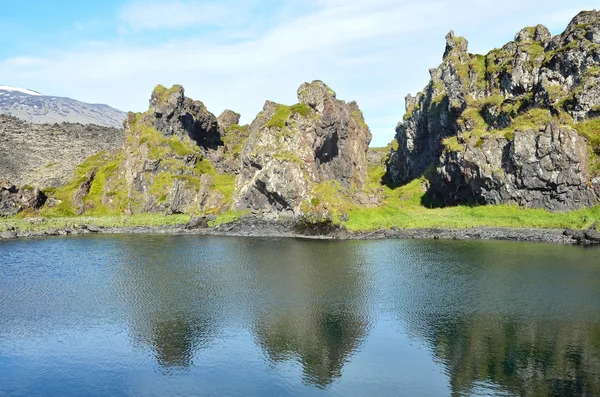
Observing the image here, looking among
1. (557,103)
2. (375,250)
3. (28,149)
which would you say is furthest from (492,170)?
(28,149)

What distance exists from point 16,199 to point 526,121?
13162 centimetres

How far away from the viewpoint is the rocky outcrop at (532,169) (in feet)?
270

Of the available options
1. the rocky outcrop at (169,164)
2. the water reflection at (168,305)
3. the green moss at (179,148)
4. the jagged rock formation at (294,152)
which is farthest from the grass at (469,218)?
the green moss at (179,148)

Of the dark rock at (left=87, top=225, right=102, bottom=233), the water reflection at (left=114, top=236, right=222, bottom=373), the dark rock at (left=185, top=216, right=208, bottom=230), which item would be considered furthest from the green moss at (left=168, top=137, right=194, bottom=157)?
the water reflection at (left=114, top=236, right=222, bottom=373)

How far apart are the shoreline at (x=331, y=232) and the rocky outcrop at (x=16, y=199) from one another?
25.7 meters

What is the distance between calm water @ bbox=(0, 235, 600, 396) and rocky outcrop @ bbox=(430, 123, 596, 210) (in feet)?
76.6

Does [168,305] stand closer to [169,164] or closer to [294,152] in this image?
[294,152]

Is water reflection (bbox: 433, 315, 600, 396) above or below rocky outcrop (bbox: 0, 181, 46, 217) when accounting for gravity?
below

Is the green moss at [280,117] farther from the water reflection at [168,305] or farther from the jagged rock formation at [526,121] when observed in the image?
the water reflection at [168,305]

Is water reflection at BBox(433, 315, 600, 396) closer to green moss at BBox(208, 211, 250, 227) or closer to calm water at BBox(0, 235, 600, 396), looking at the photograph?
calm water at BBox(0, 235, 600, 396)

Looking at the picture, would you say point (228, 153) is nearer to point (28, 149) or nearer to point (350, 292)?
point (28, 149)

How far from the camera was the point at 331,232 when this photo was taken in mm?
87938

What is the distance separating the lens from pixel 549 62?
99.6m

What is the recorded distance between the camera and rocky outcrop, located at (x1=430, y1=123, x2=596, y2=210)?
270 ft
